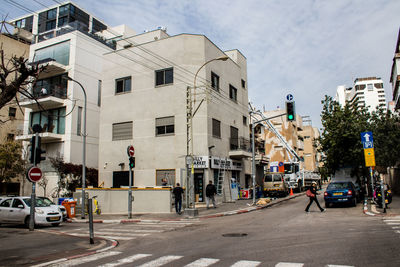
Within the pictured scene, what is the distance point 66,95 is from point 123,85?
5429 mm

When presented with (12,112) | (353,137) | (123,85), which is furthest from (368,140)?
(12,112)

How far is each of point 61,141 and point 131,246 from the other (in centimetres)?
2279

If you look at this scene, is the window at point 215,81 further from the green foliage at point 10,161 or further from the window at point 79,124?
the green foliage at point 10,161

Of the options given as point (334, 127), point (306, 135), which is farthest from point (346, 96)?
point (334, 127)

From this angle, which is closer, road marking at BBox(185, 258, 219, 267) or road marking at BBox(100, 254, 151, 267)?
road marking at BBox(185, 258, 219, 267)

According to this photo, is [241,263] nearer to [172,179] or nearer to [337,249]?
[337,249]

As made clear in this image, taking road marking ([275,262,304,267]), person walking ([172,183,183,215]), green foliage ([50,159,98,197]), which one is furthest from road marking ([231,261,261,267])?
green foliage ([50,159,98,197])

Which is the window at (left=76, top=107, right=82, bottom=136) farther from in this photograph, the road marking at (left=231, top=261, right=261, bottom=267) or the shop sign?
the road marking at (left=231, top=261, right=261, bottom=267)

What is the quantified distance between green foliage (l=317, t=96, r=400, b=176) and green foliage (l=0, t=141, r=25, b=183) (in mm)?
27629

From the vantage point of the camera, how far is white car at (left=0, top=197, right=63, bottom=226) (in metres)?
15.1

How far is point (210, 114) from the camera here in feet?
84.4

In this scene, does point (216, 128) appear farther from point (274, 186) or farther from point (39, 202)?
point (39, 202)

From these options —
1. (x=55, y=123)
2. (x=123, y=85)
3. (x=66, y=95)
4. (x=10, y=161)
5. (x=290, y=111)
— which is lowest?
(x=10, y=161)

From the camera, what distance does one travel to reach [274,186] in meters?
31.2
